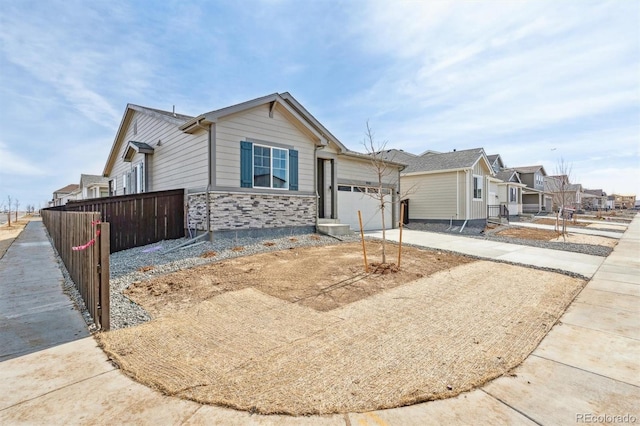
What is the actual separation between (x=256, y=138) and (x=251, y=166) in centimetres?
104

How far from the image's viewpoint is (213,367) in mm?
2947

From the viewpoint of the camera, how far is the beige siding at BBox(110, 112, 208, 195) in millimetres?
10031

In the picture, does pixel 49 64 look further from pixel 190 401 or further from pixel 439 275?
pixel 439 275

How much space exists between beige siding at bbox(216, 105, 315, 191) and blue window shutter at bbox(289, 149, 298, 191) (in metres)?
0.19

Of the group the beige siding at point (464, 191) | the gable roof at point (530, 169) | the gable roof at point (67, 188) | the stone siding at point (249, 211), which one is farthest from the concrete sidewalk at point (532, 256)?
the gable roof at point (67, 188)

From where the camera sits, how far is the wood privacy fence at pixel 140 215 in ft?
30.5

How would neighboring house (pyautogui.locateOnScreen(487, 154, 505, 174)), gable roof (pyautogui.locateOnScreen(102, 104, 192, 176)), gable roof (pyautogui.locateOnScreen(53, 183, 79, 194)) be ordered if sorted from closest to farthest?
1. gable roof (pyautogui.locateOnScreen(102, 104, 192, 176))
2. neighboring house (pyautogui.locateOnScreen(487, 154, 505, 174))
3. gable roof (pyautogui.locateOnScreen(53, 183, 79, 194))

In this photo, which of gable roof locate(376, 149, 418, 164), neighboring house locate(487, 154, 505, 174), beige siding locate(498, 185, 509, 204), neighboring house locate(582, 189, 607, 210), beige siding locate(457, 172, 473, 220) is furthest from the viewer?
neighboring house locate(582, 189, 607, 210)

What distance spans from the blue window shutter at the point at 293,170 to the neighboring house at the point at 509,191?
24426 mm

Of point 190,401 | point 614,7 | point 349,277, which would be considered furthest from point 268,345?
point 614,7

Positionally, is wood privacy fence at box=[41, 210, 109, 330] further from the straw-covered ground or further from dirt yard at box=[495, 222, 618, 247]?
dirt yard at box=[495, 222, 618, 247]

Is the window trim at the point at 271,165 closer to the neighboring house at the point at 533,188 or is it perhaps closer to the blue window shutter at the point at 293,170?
the blue window shutter at the point at 293,170

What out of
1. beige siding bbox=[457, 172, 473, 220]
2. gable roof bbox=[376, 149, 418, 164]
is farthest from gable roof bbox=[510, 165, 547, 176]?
beige siding bbox=[457, 172, 473, 220]

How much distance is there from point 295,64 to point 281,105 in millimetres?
1602
